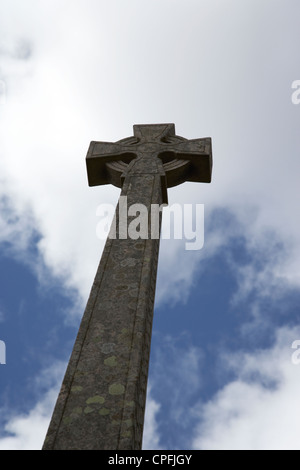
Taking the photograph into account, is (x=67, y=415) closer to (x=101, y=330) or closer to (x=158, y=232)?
(x=101, y=330)

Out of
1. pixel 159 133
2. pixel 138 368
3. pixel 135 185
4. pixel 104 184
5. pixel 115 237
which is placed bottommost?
pixel 138 368

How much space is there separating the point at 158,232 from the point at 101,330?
1.73 m

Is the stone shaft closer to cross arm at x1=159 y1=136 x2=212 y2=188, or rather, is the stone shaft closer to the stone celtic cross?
the stone celtic cross

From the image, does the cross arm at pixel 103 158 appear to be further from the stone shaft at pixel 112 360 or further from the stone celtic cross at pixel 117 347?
the stone shaft at pixel 112 360

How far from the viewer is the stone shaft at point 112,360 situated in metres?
4.77

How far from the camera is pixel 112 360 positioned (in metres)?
5.35

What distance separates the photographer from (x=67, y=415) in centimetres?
493

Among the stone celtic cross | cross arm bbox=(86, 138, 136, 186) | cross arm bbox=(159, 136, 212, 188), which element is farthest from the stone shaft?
cross arm bbox=(86, 138, 136, 186)

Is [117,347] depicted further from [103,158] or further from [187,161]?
[103,158]

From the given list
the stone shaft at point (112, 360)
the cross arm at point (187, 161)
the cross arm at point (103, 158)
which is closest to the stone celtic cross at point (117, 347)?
the stone shaft at point (112, 360)

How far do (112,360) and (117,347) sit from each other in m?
0.16

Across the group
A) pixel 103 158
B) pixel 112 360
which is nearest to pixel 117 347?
pixel 112 360

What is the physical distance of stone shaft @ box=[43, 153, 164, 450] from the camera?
477cm
